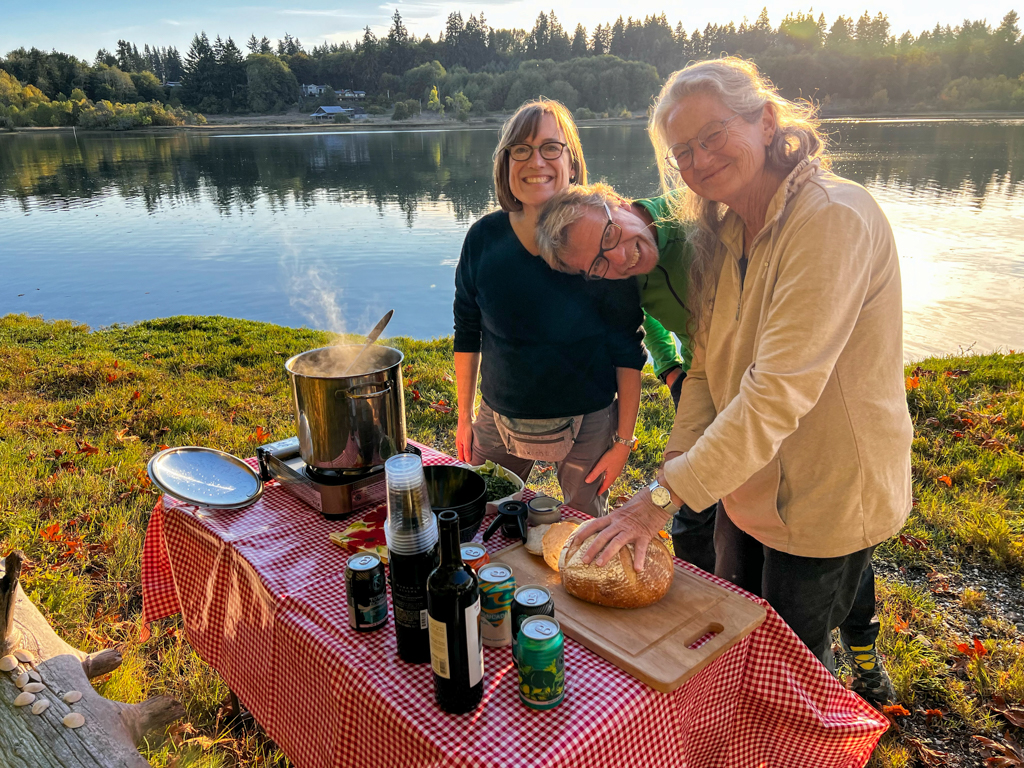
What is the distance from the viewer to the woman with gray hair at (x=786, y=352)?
1.48 metres

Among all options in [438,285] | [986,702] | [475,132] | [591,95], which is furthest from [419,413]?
[591,95]

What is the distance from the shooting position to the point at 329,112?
76.1 m

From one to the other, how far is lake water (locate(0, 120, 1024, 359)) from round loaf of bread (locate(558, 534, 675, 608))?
1.36m

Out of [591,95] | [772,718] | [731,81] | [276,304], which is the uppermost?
[591,95]

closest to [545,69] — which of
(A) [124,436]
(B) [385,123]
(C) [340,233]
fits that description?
(B) [385,123]

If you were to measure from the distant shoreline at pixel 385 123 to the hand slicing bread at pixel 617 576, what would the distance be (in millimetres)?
56052

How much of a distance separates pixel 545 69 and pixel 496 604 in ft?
285

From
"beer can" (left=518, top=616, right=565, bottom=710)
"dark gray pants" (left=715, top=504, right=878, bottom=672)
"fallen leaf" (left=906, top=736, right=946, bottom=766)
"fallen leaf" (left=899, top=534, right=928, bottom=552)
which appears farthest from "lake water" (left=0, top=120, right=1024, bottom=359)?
"fallen leaf" (left=906, top=736, right=946, bottom=766)

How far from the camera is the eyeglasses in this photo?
5.44ft

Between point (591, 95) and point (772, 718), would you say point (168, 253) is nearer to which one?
point (772, 718)

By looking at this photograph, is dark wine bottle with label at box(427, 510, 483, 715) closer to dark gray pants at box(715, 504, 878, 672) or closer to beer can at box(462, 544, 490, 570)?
beer can at box(462, 544, 490, 570)

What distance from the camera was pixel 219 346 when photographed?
303 inches

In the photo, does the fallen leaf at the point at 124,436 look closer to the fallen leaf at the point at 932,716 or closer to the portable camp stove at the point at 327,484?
the portable camp stove at the point at 327,484

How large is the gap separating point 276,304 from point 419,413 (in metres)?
6.99
